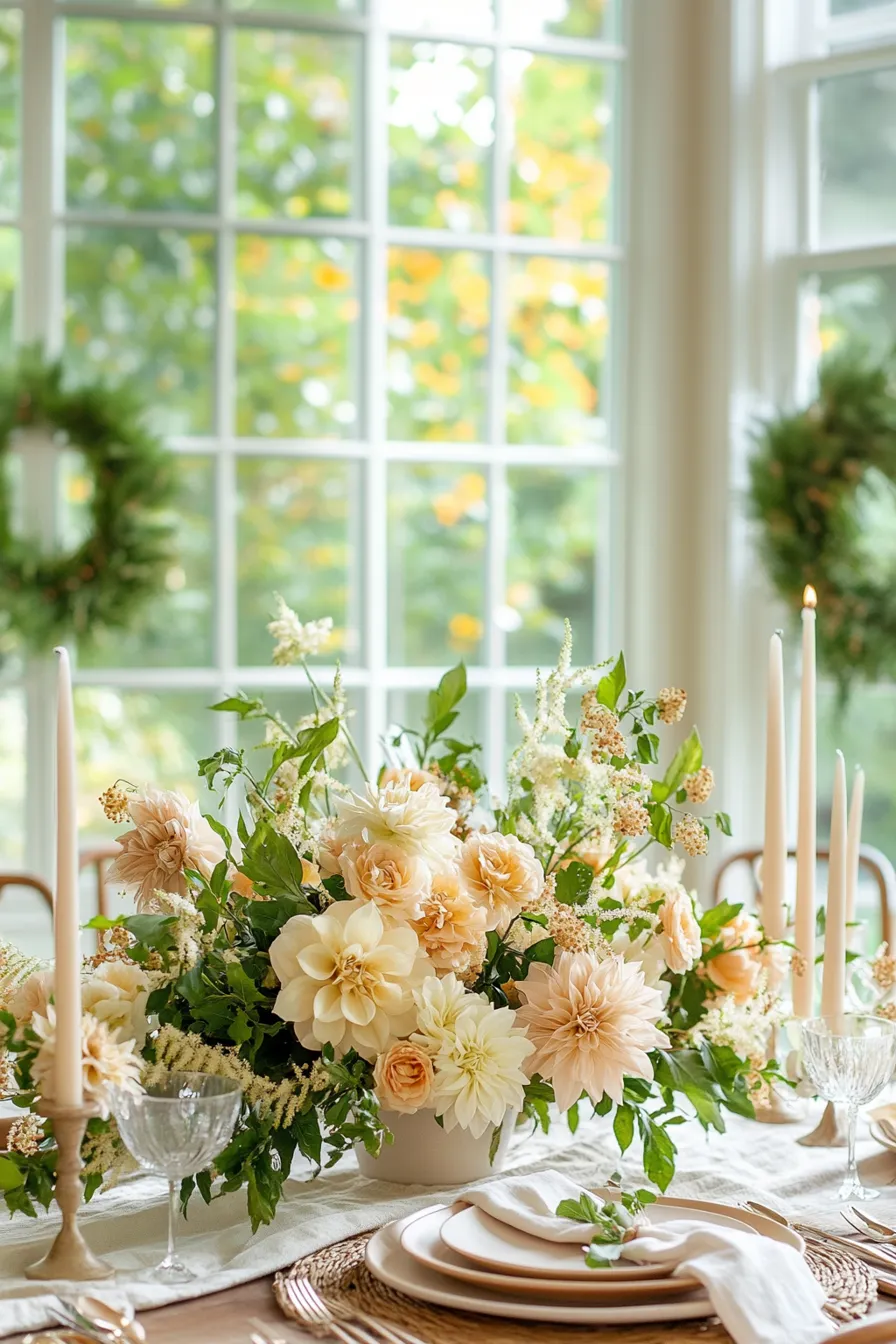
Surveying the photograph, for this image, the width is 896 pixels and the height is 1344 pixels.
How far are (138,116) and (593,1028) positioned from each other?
2269mm

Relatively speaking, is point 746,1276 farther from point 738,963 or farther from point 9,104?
point 9,104

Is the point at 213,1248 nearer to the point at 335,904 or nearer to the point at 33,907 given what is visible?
the point at 335,904

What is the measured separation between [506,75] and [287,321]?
0.64 metres

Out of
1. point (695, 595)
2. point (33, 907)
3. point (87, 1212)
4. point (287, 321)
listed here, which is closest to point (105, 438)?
point (287, 321)

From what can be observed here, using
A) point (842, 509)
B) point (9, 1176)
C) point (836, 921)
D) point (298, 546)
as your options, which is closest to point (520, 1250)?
point (9, 1176)

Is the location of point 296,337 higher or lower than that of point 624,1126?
higher

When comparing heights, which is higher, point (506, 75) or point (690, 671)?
point (506, 75)

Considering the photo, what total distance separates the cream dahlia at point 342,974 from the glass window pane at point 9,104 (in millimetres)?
2126

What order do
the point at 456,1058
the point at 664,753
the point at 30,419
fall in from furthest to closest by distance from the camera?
the point at 664,753 → the point at 30,419 → the point at 456,1058

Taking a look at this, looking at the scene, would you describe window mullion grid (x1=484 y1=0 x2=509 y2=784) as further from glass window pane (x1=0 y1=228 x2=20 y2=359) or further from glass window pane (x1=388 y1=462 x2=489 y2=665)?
glass window pane (x1=0 y1=228 x2=20 y2=359)

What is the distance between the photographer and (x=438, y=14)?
2.90 meters

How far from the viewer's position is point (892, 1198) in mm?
1213

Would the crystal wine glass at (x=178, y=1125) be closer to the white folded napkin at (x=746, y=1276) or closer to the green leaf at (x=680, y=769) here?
the white folded napkin at (x=746, y=1276)

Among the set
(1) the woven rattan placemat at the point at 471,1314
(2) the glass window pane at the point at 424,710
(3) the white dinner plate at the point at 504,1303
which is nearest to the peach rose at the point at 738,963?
(1) the woven rattan placemat at the point at 471,1314
